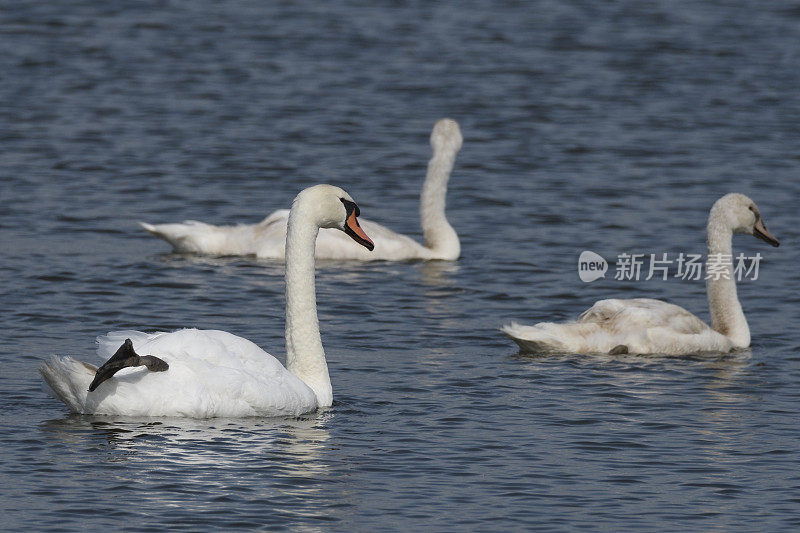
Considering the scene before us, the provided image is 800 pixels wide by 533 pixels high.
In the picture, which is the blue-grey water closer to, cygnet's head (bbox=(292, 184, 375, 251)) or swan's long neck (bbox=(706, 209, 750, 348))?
swan's long neck (bbox=(706, 209, 750, 348))

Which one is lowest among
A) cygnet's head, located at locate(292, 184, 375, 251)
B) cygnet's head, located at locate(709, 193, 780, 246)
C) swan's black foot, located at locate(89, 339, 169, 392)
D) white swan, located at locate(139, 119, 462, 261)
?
swan's black foot, located at locate(89, 339, 169, 392)

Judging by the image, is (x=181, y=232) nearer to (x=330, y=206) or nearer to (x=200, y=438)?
(x=330, y=206)

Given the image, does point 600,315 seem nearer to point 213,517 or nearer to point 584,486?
point 584,486

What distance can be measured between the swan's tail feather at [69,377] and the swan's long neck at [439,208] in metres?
8.20

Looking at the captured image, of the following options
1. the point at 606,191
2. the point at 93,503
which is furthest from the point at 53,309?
the point at 606,191

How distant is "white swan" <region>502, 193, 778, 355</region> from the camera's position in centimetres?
1414

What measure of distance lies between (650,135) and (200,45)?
11.0 meters

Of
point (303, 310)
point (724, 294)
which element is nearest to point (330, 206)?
point (303, 310)

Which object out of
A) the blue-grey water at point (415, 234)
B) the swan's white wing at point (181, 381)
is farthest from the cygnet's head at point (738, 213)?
the swan's white wing at point (181, 381)

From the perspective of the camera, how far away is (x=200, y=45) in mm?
33188

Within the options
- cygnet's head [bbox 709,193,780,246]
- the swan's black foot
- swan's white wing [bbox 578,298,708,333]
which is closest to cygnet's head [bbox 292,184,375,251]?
the swan's black foot

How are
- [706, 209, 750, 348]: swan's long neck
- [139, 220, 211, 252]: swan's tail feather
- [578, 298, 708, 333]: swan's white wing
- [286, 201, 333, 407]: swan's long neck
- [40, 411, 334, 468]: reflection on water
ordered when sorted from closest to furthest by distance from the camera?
1. [40, 411, 334, 468]: reflection on water
2. [286, 201, 333, 407]: swan's long neck
3. [578, 298, 708, 333]: swan's white wing
4. [706, 209, 750, 348]: swan's long neck
5. [139, 220, 211, 252]: swan's tail feather

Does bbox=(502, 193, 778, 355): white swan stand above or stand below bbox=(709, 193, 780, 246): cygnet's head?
below

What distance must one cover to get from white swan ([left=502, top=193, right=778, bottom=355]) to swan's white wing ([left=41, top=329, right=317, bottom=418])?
307 centimetres
